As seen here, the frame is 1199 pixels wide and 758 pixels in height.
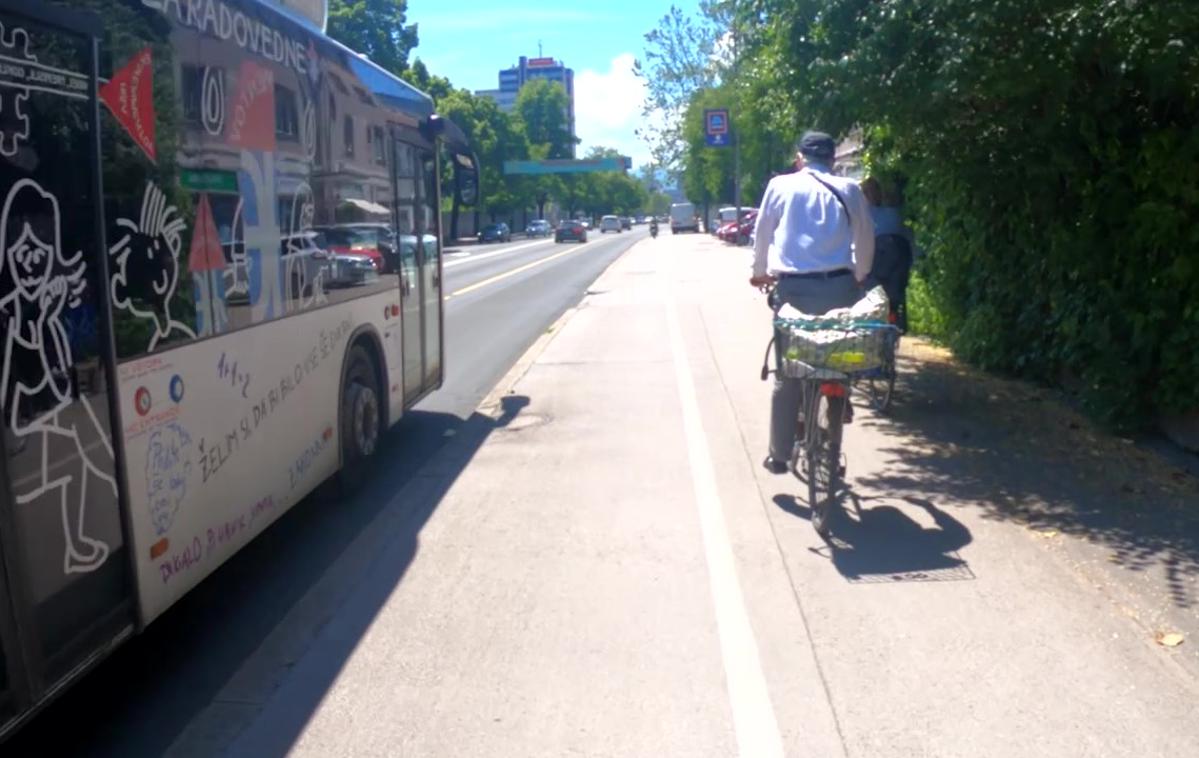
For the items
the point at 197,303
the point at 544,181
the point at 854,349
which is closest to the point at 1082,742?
the point at 854,349

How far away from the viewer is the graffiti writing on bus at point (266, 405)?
5.54m

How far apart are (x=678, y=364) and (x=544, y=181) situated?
101278 mm

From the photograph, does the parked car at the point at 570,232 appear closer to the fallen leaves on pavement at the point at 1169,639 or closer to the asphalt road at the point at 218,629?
the asphalt road at the point at 218,629

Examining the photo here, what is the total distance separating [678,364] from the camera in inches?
559

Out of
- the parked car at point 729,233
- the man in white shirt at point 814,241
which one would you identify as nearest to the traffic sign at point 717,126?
the parked car at point 729,233

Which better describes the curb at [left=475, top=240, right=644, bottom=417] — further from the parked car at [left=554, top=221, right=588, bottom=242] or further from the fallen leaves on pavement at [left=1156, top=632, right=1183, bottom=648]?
the parked car at [left=554, top=221, right=588, bottom=242]

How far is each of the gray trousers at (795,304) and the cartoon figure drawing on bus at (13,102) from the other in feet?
13.6

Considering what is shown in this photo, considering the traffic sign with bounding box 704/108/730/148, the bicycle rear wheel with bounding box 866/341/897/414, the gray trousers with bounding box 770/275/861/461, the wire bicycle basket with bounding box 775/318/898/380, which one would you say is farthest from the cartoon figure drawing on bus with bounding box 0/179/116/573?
the traffic sign with bounding box 704/108/730/148

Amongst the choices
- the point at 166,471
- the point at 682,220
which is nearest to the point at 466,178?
the point at 166,471

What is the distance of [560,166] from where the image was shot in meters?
109

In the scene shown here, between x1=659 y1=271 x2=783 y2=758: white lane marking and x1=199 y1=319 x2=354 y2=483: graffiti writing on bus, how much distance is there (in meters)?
2.36

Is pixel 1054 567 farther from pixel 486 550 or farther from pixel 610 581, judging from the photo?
pixel 486 550

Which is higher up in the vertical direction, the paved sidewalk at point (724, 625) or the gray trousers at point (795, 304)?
the gray trousers at point (795, 304)

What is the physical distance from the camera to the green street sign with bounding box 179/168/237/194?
530cm
